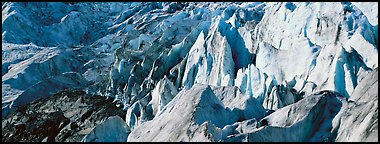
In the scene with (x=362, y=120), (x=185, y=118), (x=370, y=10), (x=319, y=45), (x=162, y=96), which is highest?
(x=362, y=120)

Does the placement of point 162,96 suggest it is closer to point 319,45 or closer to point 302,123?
point 319,45

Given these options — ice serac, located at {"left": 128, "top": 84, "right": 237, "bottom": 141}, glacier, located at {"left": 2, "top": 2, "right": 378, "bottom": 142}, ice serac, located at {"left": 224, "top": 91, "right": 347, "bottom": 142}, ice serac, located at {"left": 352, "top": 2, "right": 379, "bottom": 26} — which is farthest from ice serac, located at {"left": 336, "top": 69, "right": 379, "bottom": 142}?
ice serac, located at {"left": 352, "top": 2, "right": 379, "bottom": 26}

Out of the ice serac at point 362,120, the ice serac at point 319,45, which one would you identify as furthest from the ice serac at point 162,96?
the ice serac at point 362,120

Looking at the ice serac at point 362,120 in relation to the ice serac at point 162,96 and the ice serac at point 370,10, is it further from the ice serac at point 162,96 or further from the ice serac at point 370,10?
the ice serac at point 370,10

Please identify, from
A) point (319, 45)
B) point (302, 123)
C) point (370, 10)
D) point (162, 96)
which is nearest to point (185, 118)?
point (302, 123)

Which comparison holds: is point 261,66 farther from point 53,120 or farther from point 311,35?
point 53,120

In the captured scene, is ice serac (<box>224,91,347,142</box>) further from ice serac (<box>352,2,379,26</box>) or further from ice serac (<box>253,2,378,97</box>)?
ice serac (<box>352,2,379,26</box>)

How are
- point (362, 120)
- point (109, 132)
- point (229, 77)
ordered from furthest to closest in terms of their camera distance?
point (229, 77) → point (109, 132) → point (362, 120)
